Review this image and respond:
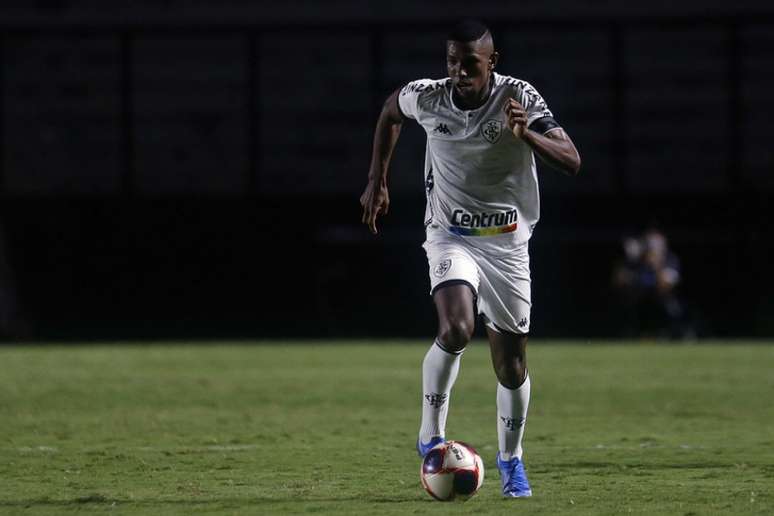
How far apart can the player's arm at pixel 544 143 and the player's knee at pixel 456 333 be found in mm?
946

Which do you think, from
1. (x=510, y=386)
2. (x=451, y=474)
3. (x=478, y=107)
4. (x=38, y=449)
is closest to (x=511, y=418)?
(x=510, y=386)

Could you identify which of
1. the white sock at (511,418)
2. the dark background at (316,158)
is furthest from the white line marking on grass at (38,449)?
the dark background at (316,158)

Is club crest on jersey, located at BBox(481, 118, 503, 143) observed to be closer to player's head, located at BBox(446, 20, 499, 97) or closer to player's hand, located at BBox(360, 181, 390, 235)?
player's head, located at BBox(446, 20, 499, 97)

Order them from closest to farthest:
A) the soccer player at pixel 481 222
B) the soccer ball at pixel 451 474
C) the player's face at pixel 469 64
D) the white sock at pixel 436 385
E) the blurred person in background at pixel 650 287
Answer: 1. the soccer ball at pixel 451 474
2. the player's face at pixel 469 64
3. the soccer player at pixel 481 222
4. the white sock at pixel 436 385
5. the blurred person in background at pixel 650 287

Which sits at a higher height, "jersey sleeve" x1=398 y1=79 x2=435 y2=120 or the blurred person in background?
"jersey sleeve" x1=398 y1=79 x2=435 y2=120

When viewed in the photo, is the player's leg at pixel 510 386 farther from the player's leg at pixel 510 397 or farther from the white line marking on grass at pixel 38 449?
the white line marking on grass at pixel 38 449

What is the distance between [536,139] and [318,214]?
22.3m

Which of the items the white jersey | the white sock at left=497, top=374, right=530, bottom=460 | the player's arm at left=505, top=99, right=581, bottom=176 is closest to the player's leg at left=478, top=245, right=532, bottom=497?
the white sock at left=497, top=374, right=530, bottom=460

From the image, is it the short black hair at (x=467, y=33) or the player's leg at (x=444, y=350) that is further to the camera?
the player's leg at (x=444, y=350)

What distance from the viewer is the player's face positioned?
7699mm

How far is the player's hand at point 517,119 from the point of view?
737 centimetres

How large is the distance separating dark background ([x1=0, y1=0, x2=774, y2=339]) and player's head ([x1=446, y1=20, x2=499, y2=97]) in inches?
821

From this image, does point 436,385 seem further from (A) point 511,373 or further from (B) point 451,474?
(B) point 451,474

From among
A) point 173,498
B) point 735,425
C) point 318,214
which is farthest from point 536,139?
point 318,214
